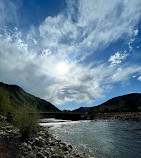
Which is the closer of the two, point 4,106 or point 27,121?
point 27,121

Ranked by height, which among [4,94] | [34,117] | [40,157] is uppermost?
[4,94]

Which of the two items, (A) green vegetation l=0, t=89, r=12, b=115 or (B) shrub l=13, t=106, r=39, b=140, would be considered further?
(A) green vegetation l=0, t=89, r=12, b=115

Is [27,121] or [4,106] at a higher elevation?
[4,106]

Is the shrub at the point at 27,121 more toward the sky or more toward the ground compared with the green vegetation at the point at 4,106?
more toward the ground

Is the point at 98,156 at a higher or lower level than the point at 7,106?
lower

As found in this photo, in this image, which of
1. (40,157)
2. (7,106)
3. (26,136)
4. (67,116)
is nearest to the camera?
(40,157)

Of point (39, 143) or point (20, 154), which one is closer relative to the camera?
point (20, 154)

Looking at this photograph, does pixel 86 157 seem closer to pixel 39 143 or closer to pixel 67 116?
pixel 39 143

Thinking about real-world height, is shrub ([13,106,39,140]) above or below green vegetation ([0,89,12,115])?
below

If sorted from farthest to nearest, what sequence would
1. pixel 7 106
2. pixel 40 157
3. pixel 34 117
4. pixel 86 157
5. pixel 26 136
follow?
1. pixel 7 106
2. pixel 34 117
3. pixel 26 136
4. pixel 86 157
5. pixel 40 157

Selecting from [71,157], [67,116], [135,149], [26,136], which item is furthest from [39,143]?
[67,116]

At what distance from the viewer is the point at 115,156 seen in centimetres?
1442

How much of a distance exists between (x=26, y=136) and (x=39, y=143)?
2.83 meters

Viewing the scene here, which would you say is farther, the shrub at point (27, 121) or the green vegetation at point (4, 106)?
the green vegetation at point (4, 106)
